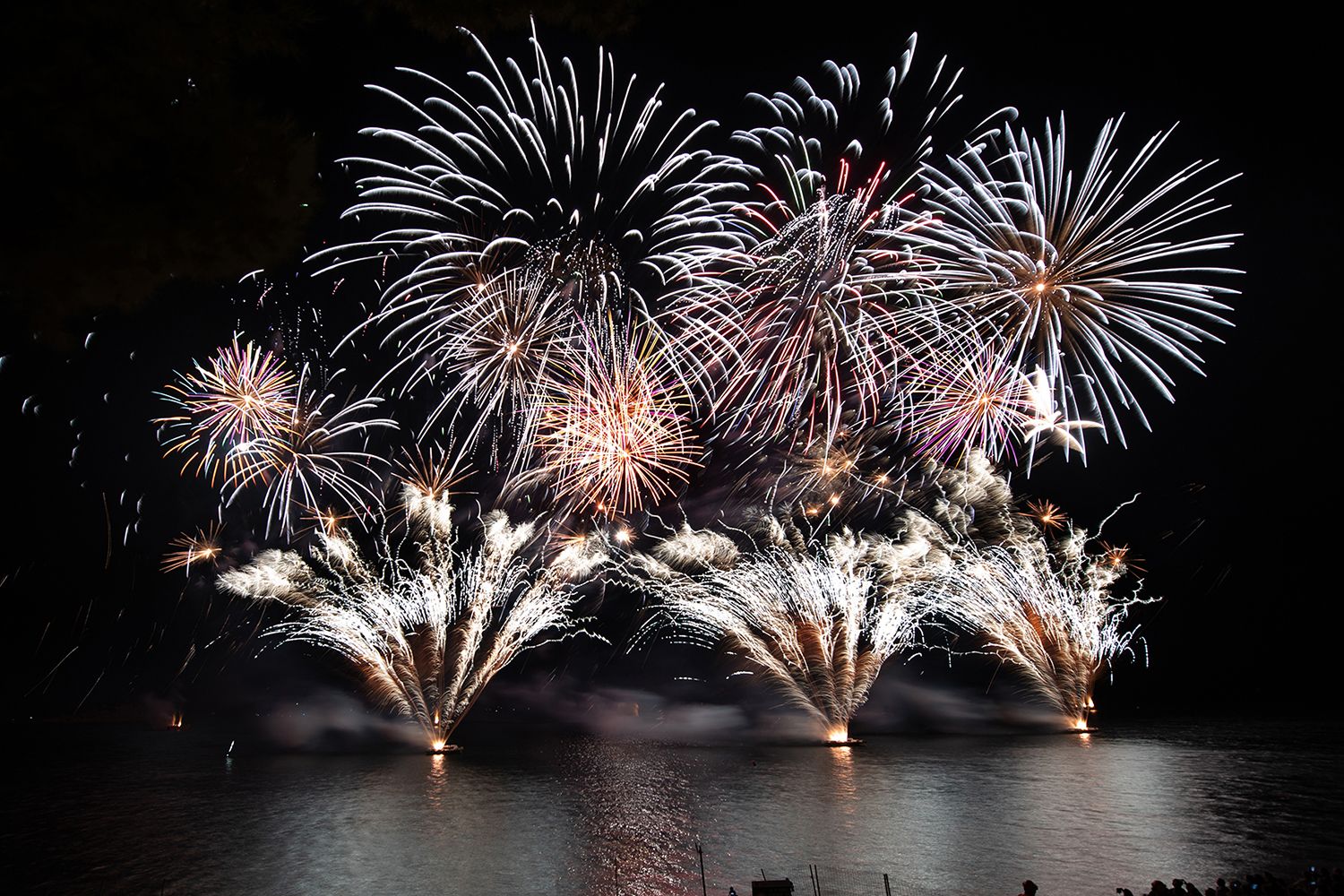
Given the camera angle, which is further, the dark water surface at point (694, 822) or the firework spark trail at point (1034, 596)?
the firework spark trail at point (1034, 596)

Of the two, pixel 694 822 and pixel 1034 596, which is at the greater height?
pixel 1034 596

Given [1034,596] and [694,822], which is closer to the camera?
[694,822]

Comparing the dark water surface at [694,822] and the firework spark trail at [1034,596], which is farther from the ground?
the firework spark trail at [1034,596]

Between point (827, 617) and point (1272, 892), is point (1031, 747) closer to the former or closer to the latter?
point (827, 617)

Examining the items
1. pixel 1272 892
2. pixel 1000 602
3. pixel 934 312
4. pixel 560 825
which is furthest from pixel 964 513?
pixel 1272 892
